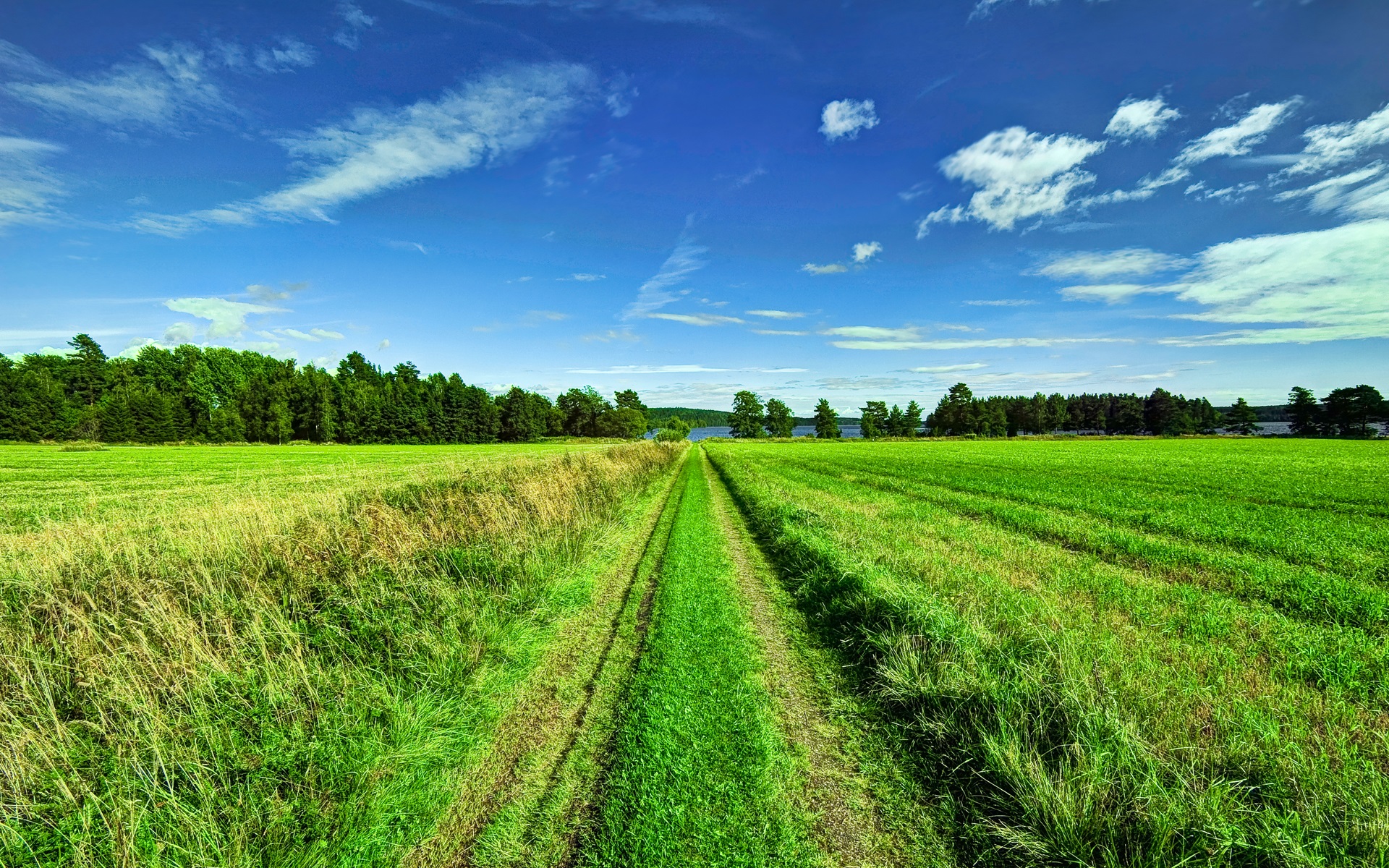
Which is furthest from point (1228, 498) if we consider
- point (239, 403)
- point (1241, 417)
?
point (1241, 417)

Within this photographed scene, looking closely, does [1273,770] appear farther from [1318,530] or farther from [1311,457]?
[1311,457]

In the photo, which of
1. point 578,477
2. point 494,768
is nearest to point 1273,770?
point 494,768

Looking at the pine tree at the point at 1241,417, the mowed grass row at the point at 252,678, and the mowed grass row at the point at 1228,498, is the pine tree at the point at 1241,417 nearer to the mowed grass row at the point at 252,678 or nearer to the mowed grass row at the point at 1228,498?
the mowed grass row at the point at 1228,498

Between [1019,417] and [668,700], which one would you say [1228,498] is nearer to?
[668,700]

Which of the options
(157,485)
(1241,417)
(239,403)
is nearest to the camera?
(157,485)

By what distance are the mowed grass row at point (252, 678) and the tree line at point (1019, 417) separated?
441 feet

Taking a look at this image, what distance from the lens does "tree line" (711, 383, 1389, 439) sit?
128625 mm

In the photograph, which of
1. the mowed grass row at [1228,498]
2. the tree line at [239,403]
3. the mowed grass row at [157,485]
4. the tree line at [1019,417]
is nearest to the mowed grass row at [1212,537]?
the mowed grass row at [1228,498]

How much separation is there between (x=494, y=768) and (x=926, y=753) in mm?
3770

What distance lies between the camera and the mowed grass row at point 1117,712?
315cm

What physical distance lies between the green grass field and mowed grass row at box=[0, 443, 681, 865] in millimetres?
37

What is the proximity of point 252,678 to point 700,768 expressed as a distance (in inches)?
173

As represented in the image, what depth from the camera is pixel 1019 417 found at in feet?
464

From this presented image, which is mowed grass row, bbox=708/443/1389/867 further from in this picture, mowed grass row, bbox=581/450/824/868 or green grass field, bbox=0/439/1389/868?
mowed grass row, bbox=581/450/824/868
